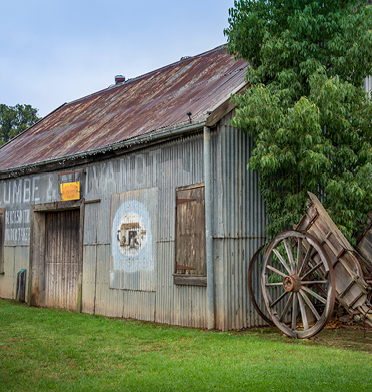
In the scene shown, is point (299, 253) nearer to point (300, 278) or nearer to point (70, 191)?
point (300, 278)

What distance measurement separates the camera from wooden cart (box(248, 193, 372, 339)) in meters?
7.91

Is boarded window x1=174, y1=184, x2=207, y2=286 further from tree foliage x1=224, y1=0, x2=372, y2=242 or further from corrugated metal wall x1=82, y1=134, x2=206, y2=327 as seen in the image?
tree foliage x1=224, y1=0, x2=372, y2=242

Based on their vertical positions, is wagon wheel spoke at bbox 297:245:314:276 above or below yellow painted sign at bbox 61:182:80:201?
below

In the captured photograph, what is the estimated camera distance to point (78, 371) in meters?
6.44

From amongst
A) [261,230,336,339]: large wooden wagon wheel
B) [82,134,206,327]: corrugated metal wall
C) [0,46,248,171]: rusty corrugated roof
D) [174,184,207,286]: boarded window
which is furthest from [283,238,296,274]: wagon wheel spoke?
[0,46,248,171]: rusty corrugated roof

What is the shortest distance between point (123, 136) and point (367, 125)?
18.7 feet

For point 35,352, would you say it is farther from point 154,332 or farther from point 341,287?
point 341,287

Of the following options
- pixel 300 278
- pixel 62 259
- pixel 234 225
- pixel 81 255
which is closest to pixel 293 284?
pixel 300 278

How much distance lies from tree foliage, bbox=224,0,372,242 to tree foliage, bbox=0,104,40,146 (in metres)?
36.4

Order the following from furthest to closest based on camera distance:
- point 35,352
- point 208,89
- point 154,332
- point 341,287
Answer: point 208,89
point 154,332
point 341,287
point 35,352

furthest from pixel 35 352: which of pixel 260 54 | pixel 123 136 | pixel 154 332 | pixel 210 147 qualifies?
pixel 260 54

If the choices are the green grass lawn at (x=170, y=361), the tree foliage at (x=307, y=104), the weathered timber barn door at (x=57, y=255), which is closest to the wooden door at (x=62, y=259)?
the weathered timber barn door at (x=57, y=255)

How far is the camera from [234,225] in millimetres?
9898

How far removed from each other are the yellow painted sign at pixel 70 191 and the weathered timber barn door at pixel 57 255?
5.5 inches
